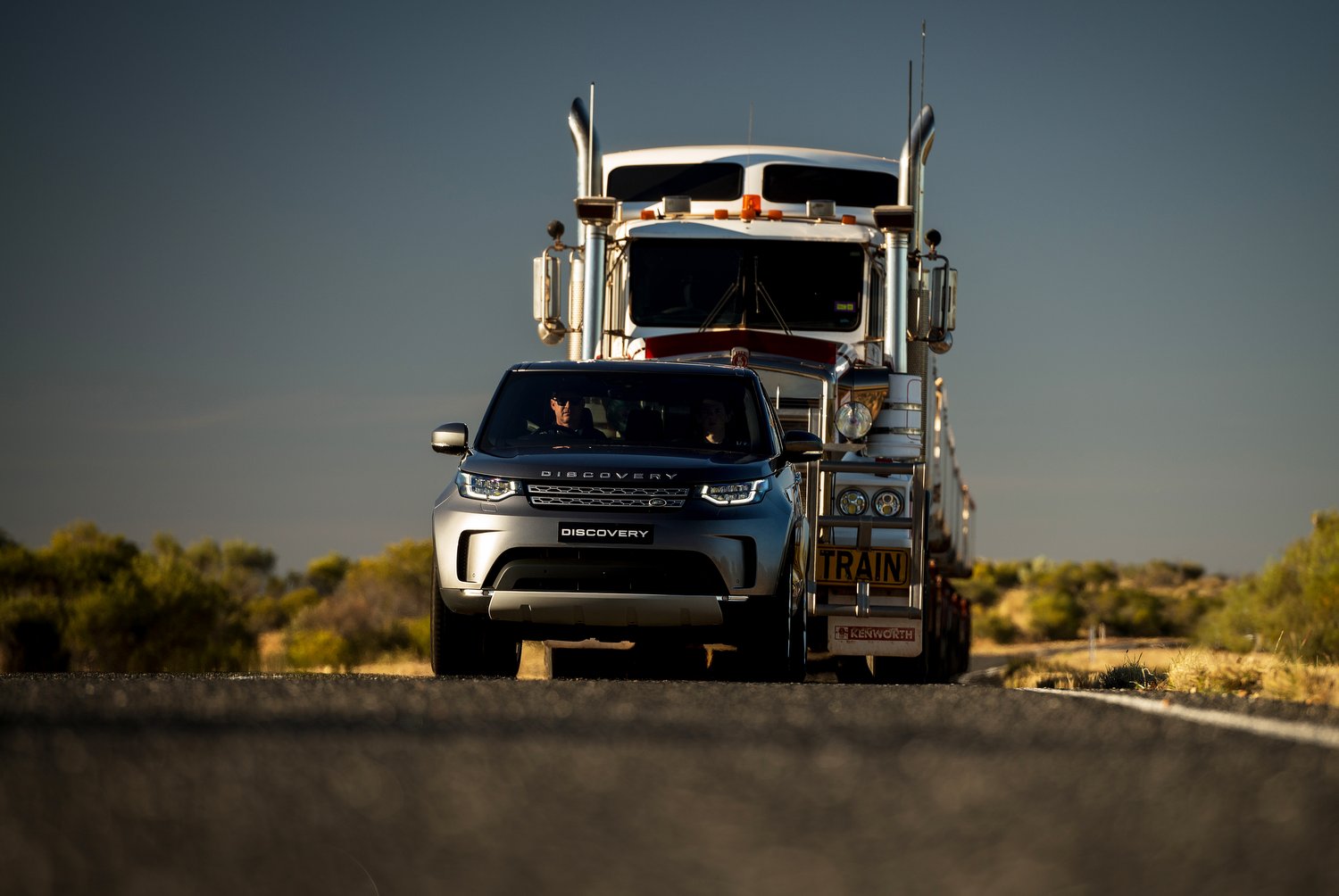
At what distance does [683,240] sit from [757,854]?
11.1 meters

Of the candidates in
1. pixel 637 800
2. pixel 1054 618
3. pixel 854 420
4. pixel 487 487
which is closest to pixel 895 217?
pixel 854 420

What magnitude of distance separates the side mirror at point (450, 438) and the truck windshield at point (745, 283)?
4161mm

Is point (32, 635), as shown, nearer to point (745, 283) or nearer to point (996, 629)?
point (745, 283)

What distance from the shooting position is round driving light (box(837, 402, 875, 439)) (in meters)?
13.4

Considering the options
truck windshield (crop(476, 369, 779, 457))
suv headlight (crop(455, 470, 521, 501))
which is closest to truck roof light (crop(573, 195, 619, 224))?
truck windshield (crop(476, 369, 779, 457))

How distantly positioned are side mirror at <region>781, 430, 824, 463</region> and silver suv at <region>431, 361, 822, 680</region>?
30 centimetres

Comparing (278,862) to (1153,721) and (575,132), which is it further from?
(575,132)

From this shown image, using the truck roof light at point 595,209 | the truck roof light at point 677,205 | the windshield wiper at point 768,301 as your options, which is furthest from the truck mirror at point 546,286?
the windshield wiper at point 768,301

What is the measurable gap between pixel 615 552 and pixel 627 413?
64.7 inches

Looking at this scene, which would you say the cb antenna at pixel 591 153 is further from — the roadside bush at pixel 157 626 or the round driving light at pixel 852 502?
the roadside bush at pixel 157 626

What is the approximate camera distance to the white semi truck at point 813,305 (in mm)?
13305

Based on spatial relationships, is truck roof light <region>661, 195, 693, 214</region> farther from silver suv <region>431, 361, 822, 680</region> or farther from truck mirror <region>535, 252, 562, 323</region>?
silver suv <region>431, 361, 822, 680</region>

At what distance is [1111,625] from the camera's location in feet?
217

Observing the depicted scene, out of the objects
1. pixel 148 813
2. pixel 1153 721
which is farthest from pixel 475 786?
pixel 1153 721
